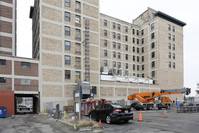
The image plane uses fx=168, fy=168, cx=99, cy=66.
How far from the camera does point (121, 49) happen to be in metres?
53.8

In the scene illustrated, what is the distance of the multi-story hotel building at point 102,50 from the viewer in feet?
102

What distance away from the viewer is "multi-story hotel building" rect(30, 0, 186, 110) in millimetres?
31172

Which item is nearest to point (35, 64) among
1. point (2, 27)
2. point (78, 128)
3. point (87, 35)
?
point (2, 27)

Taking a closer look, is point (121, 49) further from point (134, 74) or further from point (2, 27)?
point (2, 27)

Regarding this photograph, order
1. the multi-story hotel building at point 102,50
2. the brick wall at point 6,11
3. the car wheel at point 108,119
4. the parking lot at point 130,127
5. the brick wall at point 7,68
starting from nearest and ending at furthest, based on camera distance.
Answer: the parking lot at point 130,127
the car wheel at point 108,119
the brick wall at point 7,68
the brick wall at point 6,11
the multi-story hotel building at point 102,50

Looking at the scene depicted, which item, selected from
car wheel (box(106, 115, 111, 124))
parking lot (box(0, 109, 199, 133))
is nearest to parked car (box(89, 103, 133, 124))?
car wheel (box(106, 115, 111, 124))

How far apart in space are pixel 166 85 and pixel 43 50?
38.2 metres

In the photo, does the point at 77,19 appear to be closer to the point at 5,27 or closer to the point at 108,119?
the point at 5,27

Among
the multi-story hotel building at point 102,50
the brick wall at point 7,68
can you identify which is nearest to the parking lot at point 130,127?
the brick wall at point 7,68

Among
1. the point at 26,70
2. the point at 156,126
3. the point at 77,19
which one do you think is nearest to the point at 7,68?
the point at 26,70

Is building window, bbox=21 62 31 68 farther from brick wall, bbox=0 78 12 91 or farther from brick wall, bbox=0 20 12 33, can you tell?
brick wall, bbox=0 20 12 33

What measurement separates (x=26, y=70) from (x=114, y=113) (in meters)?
20.9

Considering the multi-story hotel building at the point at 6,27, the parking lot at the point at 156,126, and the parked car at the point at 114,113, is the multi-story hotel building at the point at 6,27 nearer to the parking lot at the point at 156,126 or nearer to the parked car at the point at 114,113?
the parked car at the point at 114,113

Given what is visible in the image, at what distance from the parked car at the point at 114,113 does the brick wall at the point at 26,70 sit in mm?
18739
